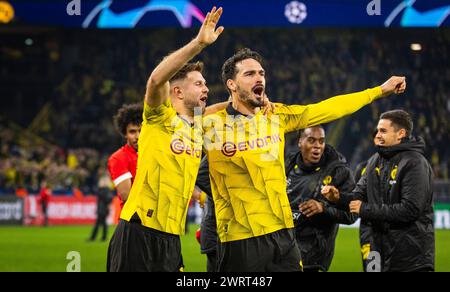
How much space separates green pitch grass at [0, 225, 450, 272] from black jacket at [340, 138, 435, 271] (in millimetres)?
5748

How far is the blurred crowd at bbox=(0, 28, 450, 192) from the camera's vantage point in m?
23.9

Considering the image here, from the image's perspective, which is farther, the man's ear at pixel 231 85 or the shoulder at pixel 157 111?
the man's ear at pixel 231 85

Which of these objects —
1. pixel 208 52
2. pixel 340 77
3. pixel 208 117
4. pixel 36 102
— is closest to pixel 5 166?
pixel 36 102

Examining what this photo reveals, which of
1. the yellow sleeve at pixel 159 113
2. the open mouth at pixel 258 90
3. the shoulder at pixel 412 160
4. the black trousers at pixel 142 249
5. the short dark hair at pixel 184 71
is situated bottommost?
the black trousers at pixel 142 249

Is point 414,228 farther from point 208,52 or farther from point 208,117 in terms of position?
point 208,52

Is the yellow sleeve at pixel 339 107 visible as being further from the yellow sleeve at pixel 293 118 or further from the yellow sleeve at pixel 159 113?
the yellow sleeve at pixel 159 113

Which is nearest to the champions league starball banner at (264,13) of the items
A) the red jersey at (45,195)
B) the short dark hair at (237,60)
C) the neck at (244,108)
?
the red jersey at (45,195)

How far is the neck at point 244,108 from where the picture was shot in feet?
17.4

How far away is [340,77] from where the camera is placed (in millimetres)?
26094

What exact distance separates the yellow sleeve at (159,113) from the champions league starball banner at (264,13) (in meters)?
15.6

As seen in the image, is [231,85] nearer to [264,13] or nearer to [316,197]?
[316,197]

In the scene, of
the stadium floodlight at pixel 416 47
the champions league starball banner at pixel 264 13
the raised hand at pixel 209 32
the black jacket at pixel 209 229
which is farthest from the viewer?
the stadium floodlight at pixel 416 47

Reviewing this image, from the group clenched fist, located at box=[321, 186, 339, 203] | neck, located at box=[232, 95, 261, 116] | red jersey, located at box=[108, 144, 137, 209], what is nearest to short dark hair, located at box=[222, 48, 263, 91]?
neck, located at box=[232, 95, 261, 116]

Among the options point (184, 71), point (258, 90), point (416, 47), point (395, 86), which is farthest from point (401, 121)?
point (416, 47)
